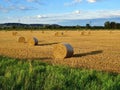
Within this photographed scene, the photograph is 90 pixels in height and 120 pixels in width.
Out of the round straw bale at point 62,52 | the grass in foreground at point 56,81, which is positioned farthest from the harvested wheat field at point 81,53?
the grass in foreground at point 56,81

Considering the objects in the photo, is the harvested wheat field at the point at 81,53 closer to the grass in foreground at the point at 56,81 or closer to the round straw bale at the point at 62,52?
the round straw bale at the point at 62,52

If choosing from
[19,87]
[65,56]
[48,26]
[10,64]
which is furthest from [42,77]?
[48,26]

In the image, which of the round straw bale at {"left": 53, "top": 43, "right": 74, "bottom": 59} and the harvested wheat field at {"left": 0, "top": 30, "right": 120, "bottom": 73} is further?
the round straw bale at {"left": 53, "top": 43, "right": 74, "bottom": 59}

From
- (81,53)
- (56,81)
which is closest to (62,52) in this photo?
(81,53)

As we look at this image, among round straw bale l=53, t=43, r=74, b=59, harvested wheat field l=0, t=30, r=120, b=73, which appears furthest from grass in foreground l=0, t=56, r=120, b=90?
round straw bale l=53, t=43, r=74, b=59

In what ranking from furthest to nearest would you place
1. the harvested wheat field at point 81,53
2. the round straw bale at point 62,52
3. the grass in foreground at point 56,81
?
the round straw bale at point 62,52 → the harvested wheat field at point 81,53 → the grass in foreground at point 56,81

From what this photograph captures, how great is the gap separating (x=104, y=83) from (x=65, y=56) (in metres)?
10.6

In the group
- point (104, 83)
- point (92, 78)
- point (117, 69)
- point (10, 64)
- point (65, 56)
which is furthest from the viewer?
point (65, 56)

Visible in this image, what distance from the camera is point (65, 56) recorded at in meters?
20.9

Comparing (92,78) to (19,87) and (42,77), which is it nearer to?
(42,77)

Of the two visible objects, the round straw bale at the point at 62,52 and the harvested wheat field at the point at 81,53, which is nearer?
the harvested wheat field at the point at 81,53

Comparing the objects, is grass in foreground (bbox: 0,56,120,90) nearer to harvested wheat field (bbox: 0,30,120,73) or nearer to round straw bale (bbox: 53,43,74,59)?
harvested wheat field (bbox: 0,30,120,73)

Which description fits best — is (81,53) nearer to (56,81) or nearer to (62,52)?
(62,52)

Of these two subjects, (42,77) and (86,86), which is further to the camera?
(42,77)
